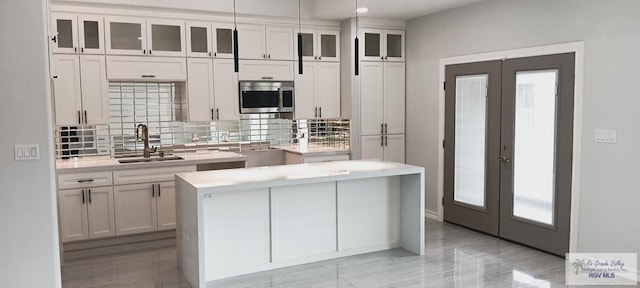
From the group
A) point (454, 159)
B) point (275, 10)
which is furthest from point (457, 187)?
point (275, 10)

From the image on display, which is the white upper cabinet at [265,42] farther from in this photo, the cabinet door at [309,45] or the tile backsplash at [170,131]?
the tile backsplash at [170,131]

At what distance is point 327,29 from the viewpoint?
646cm

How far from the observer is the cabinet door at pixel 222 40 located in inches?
227

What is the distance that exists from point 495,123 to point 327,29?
8.24ft

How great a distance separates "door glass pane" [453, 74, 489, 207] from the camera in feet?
18.3

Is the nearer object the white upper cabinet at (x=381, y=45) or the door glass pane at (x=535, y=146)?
the door glass pane at (x=535, y=146)

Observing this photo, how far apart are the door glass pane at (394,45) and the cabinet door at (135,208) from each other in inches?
139

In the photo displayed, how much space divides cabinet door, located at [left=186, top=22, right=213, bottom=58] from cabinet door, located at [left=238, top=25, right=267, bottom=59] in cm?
39

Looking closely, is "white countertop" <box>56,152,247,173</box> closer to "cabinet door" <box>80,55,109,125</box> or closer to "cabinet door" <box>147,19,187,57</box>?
"cabinet door" <box>80,55,109,125</box>

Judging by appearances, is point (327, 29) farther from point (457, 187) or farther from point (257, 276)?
point (257, 276)

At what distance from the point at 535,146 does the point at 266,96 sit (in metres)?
3.17

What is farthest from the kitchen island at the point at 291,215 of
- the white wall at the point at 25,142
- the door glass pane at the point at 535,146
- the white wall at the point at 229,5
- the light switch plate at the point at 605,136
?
the white wall at the point at 229,5

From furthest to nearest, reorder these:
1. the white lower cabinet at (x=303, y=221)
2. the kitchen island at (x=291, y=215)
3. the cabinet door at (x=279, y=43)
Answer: the cabinet door at (x=279, y=43)
the white lower cabinet at (x=303, y=221)
the kitchen island at (x=291, y=215)

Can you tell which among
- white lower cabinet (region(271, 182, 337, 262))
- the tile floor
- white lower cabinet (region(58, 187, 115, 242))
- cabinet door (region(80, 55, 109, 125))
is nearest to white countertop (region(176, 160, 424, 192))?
white lower cabinet (region(271, 182, 337, 262))
